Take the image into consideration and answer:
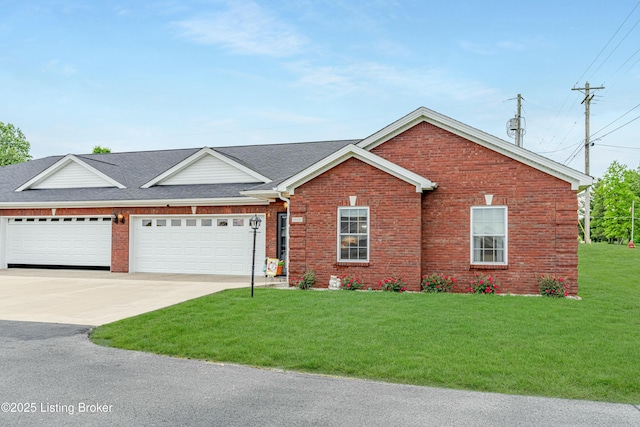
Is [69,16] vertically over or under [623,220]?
over

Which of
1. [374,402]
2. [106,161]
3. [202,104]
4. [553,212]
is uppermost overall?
[202,104]

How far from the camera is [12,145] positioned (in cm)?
4872

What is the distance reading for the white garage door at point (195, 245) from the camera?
18.2 metres

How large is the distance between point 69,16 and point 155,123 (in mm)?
15604

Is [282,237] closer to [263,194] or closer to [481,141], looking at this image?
[263,194]

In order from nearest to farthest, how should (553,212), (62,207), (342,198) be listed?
(553,212) → (342,198) → (62,207)

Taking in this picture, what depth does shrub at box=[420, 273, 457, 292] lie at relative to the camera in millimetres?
13992

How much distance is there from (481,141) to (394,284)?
15.7 ft

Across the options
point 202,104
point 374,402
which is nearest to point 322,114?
point 202,104

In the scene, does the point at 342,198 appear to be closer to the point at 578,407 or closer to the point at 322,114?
the point at 578,407

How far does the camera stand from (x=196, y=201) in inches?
711

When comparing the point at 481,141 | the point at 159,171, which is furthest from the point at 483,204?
the point at 159,171

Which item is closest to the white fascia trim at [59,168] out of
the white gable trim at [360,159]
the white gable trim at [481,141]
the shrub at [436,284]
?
the white gable trim at [360,159]

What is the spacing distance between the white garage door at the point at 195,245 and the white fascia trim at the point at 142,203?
0.59 metres
